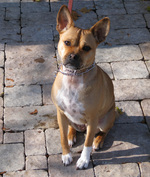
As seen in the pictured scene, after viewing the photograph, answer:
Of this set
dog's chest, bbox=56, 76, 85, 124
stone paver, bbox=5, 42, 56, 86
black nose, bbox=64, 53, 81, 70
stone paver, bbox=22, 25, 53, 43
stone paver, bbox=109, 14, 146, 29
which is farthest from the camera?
stone paver, bbox=109, 14, 146, 29

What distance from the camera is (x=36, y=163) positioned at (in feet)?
13.8

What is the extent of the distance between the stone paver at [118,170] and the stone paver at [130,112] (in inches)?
31.3

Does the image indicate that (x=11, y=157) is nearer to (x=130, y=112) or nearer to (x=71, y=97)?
(x=71, y=97)

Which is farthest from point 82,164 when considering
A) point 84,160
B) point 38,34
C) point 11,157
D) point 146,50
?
point 38,34

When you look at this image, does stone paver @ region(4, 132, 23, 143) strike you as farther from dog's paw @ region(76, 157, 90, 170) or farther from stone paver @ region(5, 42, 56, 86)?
stone paver @ region(5, 42, 56, 86)

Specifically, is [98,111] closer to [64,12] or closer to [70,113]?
[70,113]

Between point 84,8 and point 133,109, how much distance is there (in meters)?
2.96

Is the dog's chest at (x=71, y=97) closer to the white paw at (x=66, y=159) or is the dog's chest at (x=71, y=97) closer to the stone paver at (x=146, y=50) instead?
the white paw at (x=66, y=159)

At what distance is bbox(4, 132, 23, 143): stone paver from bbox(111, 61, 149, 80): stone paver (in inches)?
76.5

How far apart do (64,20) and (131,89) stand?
206 centimetres

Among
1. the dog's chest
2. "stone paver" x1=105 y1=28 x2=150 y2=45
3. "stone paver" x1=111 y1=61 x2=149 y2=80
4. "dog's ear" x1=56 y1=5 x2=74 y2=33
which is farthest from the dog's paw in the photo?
"stone paver" x1=105 y1=28 x2=150 y2=45

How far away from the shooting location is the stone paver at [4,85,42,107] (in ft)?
16.4

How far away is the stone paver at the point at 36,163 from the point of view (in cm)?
416

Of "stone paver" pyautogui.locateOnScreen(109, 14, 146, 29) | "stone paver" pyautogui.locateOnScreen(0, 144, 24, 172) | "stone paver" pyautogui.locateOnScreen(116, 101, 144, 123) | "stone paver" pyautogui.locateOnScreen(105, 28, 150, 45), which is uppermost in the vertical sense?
"stone paver" pyautogui.locateOnScreen(109, 14, 146, 29)
